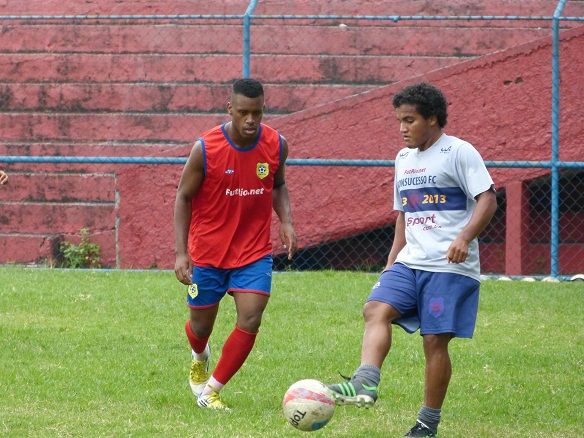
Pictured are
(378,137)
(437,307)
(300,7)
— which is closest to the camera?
(437,307)

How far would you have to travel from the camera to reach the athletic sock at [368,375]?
5.48 metres

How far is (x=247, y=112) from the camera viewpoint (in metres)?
6.70

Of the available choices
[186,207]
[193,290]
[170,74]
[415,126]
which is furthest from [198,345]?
[170,74]

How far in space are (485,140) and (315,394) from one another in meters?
8.01

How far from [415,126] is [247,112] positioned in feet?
3.54

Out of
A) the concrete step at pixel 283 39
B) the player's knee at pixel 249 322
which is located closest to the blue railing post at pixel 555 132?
the concrete step at pixel 283 39

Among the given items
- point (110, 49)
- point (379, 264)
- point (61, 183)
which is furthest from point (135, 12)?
point (379, 264)

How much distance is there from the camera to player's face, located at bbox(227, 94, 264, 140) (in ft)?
21.9

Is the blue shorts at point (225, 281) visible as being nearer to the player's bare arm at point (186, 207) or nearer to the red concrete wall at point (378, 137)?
the player's bare arm at point (186, 207)

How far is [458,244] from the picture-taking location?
5.79 metres

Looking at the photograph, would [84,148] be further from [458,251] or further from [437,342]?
[458,251]

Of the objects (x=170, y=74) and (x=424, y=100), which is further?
(x=170, y=74)

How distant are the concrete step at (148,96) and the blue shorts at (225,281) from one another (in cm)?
733

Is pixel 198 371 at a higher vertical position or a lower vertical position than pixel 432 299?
lower
